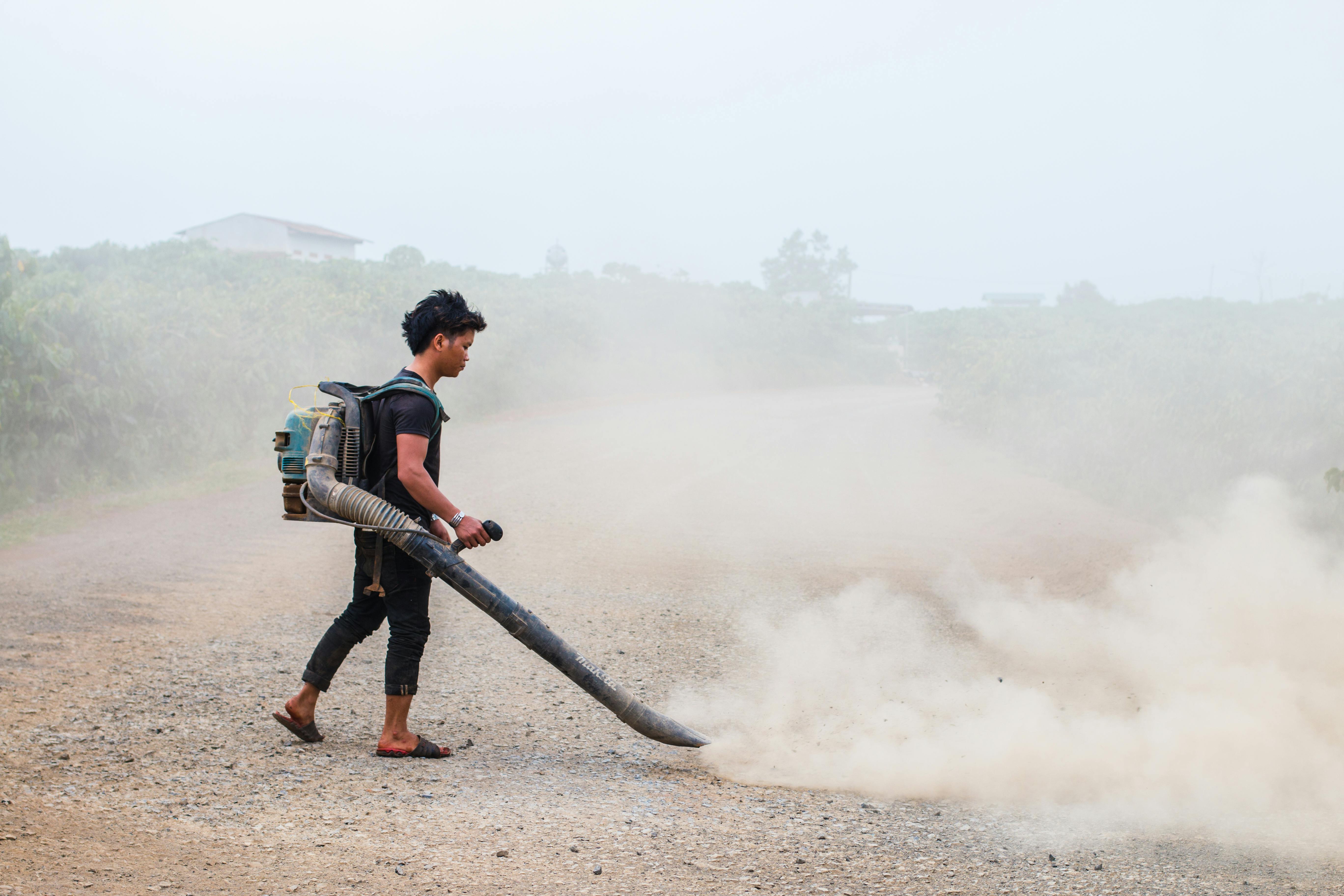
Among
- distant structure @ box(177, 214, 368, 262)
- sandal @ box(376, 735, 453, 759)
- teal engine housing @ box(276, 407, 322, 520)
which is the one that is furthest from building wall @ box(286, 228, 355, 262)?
sandal @ box(376, 735, 453, 759)

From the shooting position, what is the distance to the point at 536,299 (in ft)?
110

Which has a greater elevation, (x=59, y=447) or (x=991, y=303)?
(x=991, y=303)

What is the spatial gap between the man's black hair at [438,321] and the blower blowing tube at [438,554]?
0.33m

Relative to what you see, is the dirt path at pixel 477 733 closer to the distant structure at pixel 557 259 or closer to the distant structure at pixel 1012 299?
the distant structure at pixel 557 259

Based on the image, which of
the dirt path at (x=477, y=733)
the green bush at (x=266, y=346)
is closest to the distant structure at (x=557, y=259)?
the green bush at (x=266, y=346)

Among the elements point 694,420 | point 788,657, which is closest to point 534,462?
point 694,420

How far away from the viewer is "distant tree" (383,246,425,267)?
3831 centimetres

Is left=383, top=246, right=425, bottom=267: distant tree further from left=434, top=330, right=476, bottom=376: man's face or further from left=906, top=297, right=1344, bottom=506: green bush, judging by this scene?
left=434, top=330, right=476, bottom=376: man's face

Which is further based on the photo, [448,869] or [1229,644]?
[1229,644]

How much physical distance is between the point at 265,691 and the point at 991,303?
74746 mm

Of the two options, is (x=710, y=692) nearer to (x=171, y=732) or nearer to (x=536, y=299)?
(x=171, y=732)

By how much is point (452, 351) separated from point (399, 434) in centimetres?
39

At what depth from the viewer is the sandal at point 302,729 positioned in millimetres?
3938

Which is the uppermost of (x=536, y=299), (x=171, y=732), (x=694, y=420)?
(x=536, y=299)
